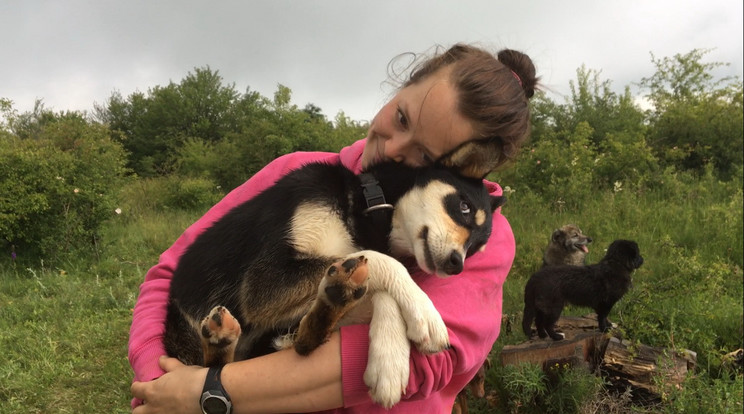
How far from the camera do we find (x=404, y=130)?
2.12 meters

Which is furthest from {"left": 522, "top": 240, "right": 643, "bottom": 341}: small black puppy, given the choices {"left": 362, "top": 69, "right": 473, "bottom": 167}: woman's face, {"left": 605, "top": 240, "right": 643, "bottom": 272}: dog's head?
{"left": 362, "top": 69, "right": 473, "bottom": 167}: woman's face

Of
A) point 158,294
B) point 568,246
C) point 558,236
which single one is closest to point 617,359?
point 568,246

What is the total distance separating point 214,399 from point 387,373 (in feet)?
1.93

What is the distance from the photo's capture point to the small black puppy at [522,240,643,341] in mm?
3604

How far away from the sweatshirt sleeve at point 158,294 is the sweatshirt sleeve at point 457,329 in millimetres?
828

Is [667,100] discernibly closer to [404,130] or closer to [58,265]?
[404,130]

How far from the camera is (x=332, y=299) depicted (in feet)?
4.64

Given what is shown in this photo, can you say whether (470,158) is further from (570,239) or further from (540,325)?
(570,239)

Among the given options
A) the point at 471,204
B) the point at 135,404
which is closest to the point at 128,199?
the point at 135,404

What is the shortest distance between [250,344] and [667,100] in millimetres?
14875

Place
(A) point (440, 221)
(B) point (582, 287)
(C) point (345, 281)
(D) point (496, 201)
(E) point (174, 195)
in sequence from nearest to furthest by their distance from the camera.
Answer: (C) point (345, 281) < (A) point (440, 221) < (D) point (496, 201) < (B) point (582, 287) < (E) point (174, 195)

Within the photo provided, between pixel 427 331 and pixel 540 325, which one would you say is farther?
pixel 540 325

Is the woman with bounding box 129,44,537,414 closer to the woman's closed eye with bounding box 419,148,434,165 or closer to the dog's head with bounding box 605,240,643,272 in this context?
the woman's closed eye with bounding box 419,148,434,165

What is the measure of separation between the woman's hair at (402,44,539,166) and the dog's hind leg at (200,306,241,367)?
1246 millimetres
